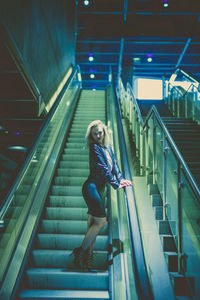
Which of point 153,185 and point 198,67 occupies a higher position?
point 198,67

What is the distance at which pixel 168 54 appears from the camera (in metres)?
16.6

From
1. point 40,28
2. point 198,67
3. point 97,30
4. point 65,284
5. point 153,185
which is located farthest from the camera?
point 198,67

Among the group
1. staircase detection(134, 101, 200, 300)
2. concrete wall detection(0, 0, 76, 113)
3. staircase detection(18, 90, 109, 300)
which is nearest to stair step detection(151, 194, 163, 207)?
staircase detection(134, 101, 200, 300)

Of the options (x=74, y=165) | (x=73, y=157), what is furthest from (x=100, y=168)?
(x=73, y=157)

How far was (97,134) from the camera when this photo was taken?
316cm

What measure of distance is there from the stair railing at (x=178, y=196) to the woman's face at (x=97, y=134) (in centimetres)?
93

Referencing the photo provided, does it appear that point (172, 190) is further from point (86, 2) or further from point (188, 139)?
point (86, 2)

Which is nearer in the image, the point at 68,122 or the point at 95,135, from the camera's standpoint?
the point at 95,135

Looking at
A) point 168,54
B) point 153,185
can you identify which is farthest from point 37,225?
point 168,54

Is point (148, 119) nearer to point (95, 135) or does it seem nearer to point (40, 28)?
point (95, 135)

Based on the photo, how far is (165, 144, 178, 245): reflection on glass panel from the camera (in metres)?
3.31

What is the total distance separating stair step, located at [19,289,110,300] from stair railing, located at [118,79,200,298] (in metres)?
0.90

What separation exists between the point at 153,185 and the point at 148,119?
1.43m

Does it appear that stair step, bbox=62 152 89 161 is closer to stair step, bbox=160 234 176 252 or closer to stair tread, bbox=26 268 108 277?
stair step, bbox=160 234 176 252
